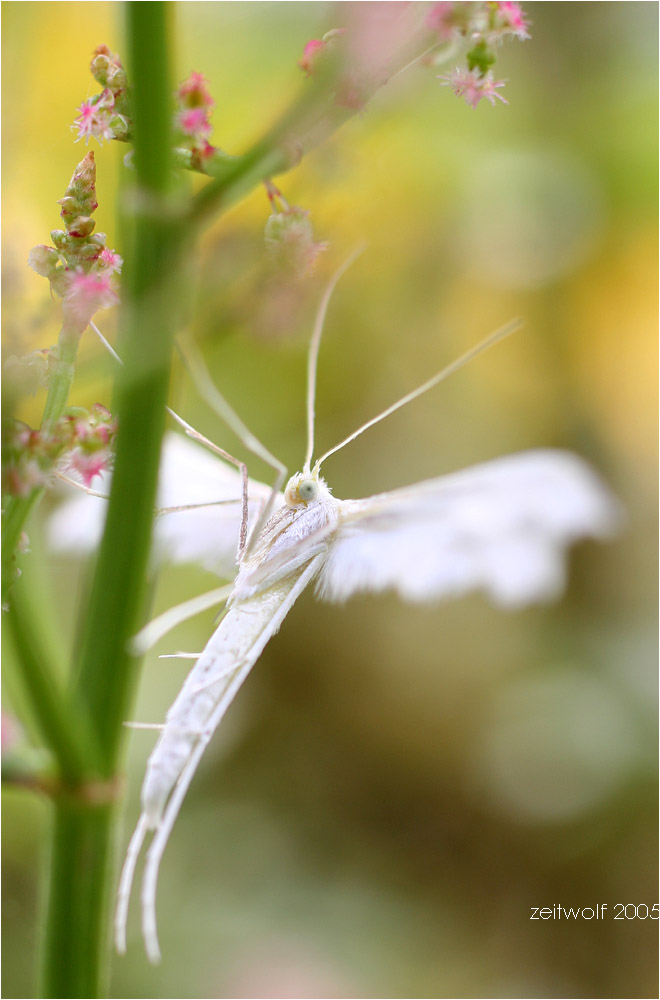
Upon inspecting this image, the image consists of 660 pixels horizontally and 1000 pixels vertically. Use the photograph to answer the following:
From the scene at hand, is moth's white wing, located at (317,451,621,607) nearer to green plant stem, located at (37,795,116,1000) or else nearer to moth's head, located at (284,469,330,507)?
moth's head, located at (284,469,330,507)

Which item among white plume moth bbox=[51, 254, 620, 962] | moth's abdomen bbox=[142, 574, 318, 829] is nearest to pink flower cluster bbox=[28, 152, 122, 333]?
white plume moth bbox=[51, 254, 620, 962]

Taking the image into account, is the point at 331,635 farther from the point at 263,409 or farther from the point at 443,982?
the point at 443,982

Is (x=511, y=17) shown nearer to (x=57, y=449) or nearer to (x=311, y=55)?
(x=311, y=55)

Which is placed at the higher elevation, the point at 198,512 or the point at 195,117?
the point at 195,117

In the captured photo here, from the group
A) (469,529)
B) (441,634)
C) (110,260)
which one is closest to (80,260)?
(110,260)

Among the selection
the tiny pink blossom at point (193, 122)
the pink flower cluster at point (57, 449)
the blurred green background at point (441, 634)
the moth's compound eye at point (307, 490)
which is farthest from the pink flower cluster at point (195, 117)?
the blurred green background at point (441, 634)

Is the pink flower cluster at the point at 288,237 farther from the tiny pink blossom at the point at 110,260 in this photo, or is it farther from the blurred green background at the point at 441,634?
the blurred green background at the point at 441,634

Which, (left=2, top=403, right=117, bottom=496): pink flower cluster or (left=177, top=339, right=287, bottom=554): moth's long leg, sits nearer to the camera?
(left=2, top=403, right=117, bottom=496): pink flower cluster
